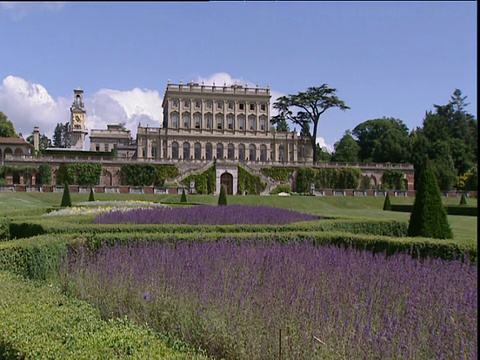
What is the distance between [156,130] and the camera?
65.6 meters

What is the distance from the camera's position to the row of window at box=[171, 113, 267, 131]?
6894 cm

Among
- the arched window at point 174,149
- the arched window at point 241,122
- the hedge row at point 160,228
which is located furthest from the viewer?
the arched window at point 241,122

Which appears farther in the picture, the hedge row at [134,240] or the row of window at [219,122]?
the row of window at [219,122]

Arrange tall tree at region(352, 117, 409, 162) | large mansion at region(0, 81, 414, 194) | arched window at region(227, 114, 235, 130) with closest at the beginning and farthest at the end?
Answer: tall tree at region(352, 117, 409, 162) → large mansion at region(0, 81, 414, 194) → arched window at region(227, 114, 235, 130)

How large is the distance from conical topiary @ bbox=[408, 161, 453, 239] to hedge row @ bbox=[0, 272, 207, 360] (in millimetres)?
7591

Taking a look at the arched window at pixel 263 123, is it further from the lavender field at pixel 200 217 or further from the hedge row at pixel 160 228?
the hedge row at pixel 160 228

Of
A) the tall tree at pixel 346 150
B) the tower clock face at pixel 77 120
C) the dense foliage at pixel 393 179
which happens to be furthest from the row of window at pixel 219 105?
the tower clock face at pixel 77 120

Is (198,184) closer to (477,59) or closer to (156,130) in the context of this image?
(156,130)

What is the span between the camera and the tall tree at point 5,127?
72125 millimetres

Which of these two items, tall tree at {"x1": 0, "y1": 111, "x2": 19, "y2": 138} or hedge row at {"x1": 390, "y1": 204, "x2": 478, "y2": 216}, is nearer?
hedge row at {"x1": 390, "y1": 204, "x2": 478, "y2": 216}

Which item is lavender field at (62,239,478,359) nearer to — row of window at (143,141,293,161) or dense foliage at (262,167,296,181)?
dense foliage at (262,167,296,181)

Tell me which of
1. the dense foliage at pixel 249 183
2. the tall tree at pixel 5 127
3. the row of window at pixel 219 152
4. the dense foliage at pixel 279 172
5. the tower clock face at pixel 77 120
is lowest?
the dense foliage at pixel 249 183

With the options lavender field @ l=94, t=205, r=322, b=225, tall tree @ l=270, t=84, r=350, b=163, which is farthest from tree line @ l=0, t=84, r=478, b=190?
lavender field @ l=94, t=205, r=322, b=225

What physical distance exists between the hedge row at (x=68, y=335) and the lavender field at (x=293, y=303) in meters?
0.36
